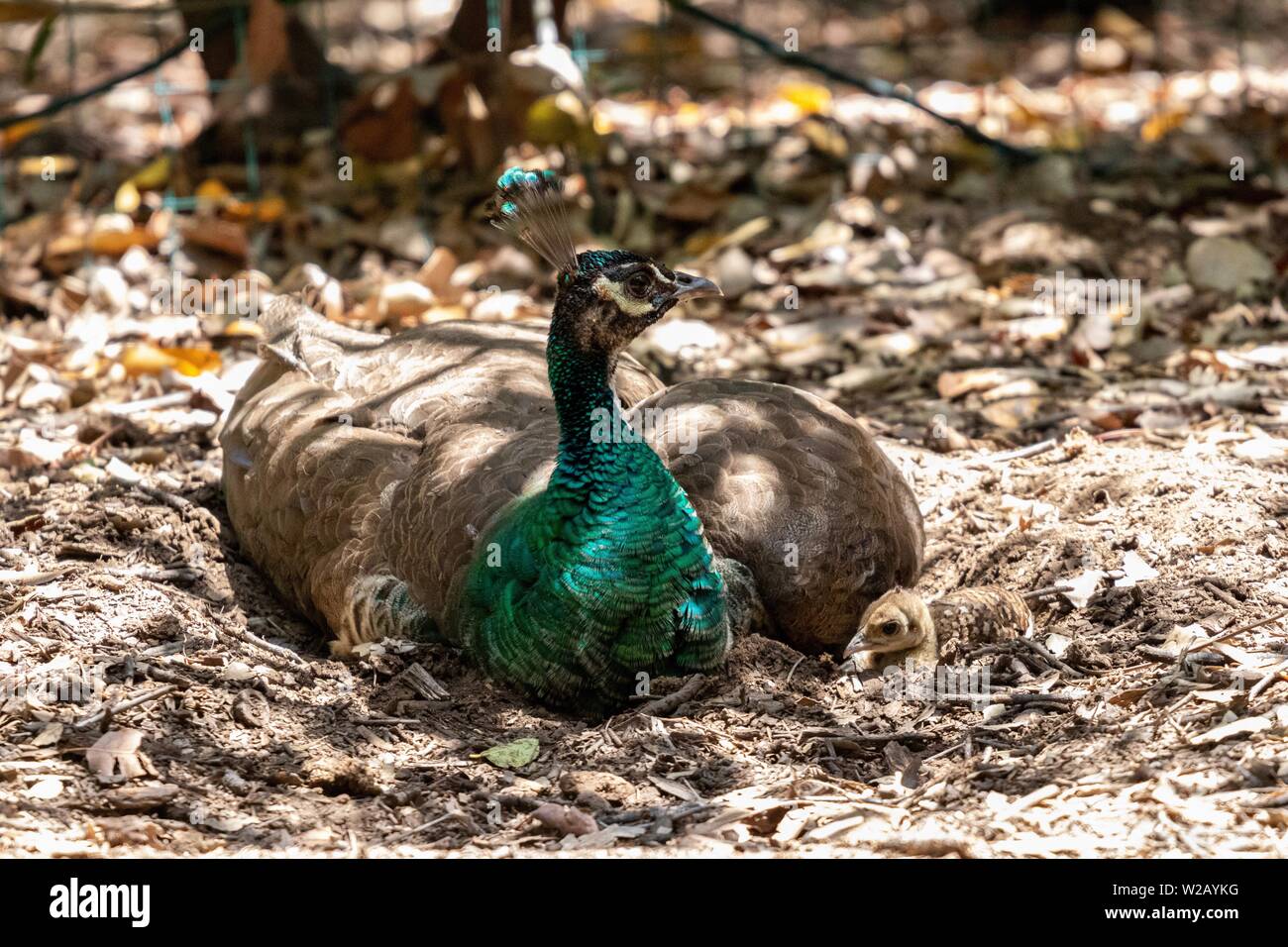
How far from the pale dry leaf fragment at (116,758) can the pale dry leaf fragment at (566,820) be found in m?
0.95

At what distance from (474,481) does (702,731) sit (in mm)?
1046

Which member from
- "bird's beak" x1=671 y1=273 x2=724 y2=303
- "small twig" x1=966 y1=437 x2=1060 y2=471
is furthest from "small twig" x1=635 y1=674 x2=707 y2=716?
"small twig" x1=966 y1=437 x2=1060 y2=471

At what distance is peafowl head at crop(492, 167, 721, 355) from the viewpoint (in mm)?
4461

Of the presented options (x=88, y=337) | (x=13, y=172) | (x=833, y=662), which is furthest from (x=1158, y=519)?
(x=13, y=172)

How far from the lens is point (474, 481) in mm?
4945

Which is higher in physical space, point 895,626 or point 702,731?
point 895,626

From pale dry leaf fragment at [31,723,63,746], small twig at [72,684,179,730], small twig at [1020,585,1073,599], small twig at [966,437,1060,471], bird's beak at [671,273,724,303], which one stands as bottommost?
pale dry leaf fragment at [31,723,63,746]

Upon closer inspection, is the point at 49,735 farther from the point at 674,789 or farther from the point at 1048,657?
the point at 1048,657

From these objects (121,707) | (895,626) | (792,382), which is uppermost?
(792,382)

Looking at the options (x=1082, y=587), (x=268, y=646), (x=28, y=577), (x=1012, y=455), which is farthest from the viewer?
(x=1012, y=455)

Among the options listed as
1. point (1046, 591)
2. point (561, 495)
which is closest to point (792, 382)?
point (1046, 591)

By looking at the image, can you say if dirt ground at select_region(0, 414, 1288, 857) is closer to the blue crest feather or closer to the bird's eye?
the bird's eye

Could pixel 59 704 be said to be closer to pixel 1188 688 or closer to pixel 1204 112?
pixel 1188 688

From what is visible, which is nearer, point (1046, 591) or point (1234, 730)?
point (1234, 730)
